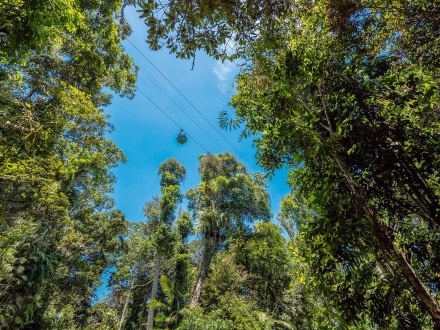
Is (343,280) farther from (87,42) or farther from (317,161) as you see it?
(87,42)

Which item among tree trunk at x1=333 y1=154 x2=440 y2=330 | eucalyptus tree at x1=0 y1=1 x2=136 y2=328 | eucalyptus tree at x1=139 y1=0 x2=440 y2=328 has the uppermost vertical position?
eucalyptus tree at x1=0 y1=1 x2=136 y2=328

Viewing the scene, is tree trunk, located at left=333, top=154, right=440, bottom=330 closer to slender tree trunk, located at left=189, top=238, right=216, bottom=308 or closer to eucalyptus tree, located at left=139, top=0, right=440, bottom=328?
eucalyptus tree, located at left=139, top=0, right=440, bottom=328

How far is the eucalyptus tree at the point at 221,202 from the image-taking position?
15.8 m

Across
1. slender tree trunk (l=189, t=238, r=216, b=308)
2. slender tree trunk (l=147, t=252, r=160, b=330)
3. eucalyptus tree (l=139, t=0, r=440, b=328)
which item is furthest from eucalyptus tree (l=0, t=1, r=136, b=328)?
slender tree trunk (l=189, t=238, r=216, b=308)

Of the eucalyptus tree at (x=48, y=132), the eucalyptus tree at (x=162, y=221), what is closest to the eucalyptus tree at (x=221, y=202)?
the eucalyptus tree at (x=162, y=221)

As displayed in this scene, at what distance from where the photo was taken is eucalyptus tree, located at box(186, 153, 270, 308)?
1579 cm

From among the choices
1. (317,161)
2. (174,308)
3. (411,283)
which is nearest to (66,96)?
(317,161)

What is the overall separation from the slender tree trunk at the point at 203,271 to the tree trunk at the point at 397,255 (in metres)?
12.1

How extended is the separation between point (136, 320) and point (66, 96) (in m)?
16.9

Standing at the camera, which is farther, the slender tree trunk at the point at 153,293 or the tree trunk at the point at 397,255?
the slender tree trunk at the point at 153,293

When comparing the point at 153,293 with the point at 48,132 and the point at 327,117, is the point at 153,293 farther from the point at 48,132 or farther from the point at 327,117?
the point at 327,117

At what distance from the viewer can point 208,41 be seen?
2.62 meters

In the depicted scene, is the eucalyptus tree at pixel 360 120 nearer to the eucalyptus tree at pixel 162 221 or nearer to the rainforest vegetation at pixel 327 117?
the rainforest vegetation at pixel 327 117

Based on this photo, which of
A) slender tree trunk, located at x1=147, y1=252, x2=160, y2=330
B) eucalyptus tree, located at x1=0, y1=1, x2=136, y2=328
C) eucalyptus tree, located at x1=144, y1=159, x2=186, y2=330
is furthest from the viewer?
eucalyptus tree, located at x1=144, y1=159, x2=186, y2=330
